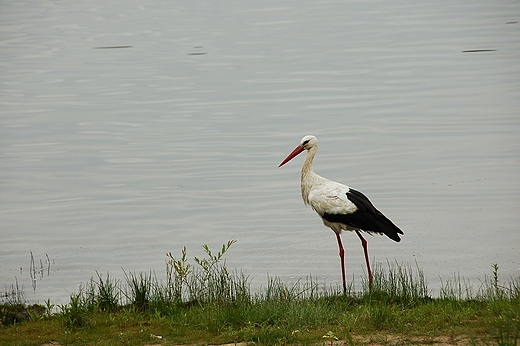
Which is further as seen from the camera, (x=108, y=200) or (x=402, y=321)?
(x=108, y=200)

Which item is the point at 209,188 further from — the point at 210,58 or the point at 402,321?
the point at 210,58

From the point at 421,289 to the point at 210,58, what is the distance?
2661 cm

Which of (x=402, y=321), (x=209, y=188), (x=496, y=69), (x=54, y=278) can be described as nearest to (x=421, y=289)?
(x=402, y=321)

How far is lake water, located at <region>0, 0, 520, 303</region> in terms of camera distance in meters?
12.2

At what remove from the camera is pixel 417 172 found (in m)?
16.3

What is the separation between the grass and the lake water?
2.57 m

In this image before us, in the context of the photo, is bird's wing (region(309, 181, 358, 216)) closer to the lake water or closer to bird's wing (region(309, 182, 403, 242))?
bird's wing (region(309, 182, 403, 242))

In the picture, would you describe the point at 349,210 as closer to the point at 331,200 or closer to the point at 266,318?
the point at 331,200

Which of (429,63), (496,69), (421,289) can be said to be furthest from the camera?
(429,63)

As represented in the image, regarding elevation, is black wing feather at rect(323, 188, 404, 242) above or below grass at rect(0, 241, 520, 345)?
above

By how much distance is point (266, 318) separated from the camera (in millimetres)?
7188

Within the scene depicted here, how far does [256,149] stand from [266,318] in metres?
11.8

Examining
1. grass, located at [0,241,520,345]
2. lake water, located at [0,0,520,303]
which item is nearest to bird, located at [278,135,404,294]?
grass, located at [0,241,520,345]

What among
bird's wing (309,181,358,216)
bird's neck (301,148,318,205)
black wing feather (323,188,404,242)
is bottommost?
black wing feather (323,188,404,242)
